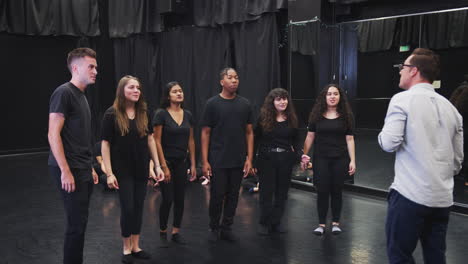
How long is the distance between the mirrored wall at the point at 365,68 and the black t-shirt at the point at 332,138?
1.80 meters

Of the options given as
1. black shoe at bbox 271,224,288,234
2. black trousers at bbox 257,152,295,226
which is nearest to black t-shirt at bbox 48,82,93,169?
black trousers at bbox 257,152,295,226

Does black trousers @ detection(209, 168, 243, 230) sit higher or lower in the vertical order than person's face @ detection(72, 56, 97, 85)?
lower

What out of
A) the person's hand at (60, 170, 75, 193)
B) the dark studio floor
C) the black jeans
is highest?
the person's hand at (60, 170, 75, 193)

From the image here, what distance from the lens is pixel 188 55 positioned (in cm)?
756

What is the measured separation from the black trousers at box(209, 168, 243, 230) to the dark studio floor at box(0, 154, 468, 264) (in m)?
0.24

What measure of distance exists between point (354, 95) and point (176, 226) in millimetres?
3139

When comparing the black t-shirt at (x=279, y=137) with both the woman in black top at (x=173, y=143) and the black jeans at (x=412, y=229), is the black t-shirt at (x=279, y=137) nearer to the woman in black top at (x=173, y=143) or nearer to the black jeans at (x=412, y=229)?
the woman in black top at (x=173, y=143)

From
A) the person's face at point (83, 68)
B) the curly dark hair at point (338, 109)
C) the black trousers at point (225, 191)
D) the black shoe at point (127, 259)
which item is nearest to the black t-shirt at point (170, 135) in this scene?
the black trousers at point (225, 191)

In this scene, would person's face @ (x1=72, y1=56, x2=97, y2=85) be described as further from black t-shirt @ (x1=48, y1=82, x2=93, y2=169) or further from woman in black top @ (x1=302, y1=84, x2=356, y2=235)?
woman in black top @ (x1=302, y1=84, x2=356, y2=235)

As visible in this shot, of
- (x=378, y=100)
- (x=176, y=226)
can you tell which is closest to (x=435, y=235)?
(x=176, y=226)

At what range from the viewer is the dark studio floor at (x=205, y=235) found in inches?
138

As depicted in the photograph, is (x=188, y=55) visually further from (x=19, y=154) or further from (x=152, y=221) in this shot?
(x=19, y=154)

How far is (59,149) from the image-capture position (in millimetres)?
2633

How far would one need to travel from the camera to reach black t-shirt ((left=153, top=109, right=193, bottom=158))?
3721 millimetres
